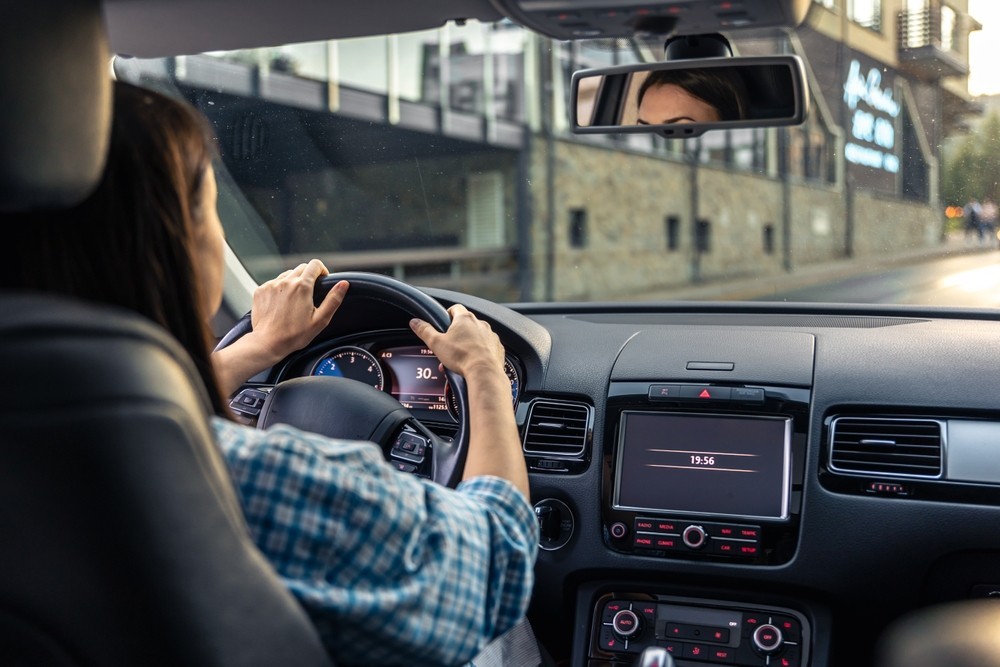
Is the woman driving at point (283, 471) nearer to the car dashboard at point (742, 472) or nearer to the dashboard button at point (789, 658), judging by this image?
the car dashboard at point (742, 472)

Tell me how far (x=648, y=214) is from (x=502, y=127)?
426 cm

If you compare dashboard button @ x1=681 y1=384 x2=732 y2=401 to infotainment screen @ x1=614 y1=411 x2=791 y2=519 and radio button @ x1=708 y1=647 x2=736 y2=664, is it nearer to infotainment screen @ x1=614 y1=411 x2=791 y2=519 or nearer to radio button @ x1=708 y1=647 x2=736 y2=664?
infotainment screen @ x1=614 y1=411 x2=791 y2=519

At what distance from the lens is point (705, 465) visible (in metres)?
2.95

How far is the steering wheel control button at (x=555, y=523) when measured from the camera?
10.1ft

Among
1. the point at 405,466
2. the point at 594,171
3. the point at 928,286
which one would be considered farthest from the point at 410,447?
the point at 594,171

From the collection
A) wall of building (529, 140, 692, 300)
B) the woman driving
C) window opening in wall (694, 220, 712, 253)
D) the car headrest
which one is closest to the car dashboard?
the woman driving

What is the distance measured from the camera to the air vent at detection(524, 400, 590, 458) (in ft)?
10.2

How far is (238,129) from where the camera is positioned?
4.10m

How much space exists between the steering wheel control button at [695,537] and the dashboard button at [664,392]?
0.36 meters

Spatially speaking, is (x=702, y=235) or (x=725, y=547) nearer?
(x=725, y=547)

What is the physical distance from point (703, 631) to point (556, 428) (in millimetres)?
695

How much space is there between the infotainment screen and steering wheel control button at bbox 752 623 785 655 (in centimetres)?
32

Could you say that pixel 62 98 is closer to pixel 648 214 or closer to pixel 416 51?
pixel 416 51

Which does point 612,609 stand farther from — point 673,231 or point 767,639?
point 673,231
